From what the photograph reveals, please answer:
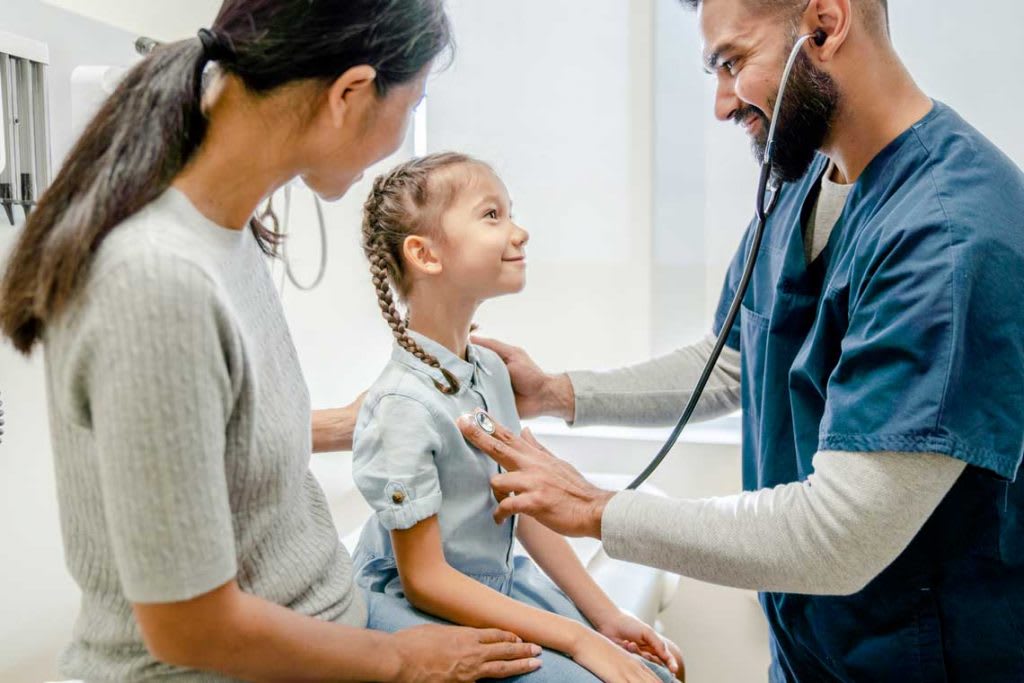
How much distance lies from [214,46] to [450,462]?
2.01 ft

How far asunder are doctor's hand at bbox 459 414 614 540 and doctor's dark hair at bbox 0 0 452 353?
1.68ft

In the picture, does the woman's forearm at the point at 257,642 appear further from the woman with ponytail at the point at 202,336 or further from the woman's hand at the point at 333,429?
the woman's hand at the point at 333,429

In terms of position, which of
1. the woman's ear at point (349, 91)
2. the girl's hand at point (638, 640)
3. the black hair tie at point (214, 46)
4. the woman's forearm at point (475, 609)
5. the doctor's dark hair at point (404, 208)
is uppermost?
the black hair tie at point (214, 46)

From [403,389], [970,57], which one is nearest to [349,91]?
[403,389]

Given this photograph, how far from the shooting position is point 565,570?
52.5 inches

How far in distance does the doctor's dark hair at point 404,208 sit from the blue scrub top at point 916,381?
0.50 metres

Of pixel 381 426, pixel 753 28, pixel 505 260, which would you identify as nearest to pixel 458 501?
pixel 381 426

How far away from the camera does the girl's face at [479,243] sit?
4.00 ft

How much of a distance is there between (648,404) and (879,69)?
682mm

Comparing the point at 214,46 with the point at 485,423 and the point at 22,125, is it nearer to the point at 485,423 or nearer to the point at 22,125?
the point at 485,423

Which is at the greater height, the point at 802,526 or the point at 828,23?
the point at 828,23

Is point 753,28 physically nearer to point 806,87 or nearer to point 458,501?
point 806,87

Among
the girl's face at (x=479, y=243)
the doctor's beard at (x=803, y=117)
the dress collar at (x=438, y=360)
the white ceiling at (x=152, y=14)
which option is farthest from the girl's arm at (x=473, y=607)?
the white ceiling at (x=152, y=14)

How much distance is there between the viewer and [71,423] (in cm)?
69
